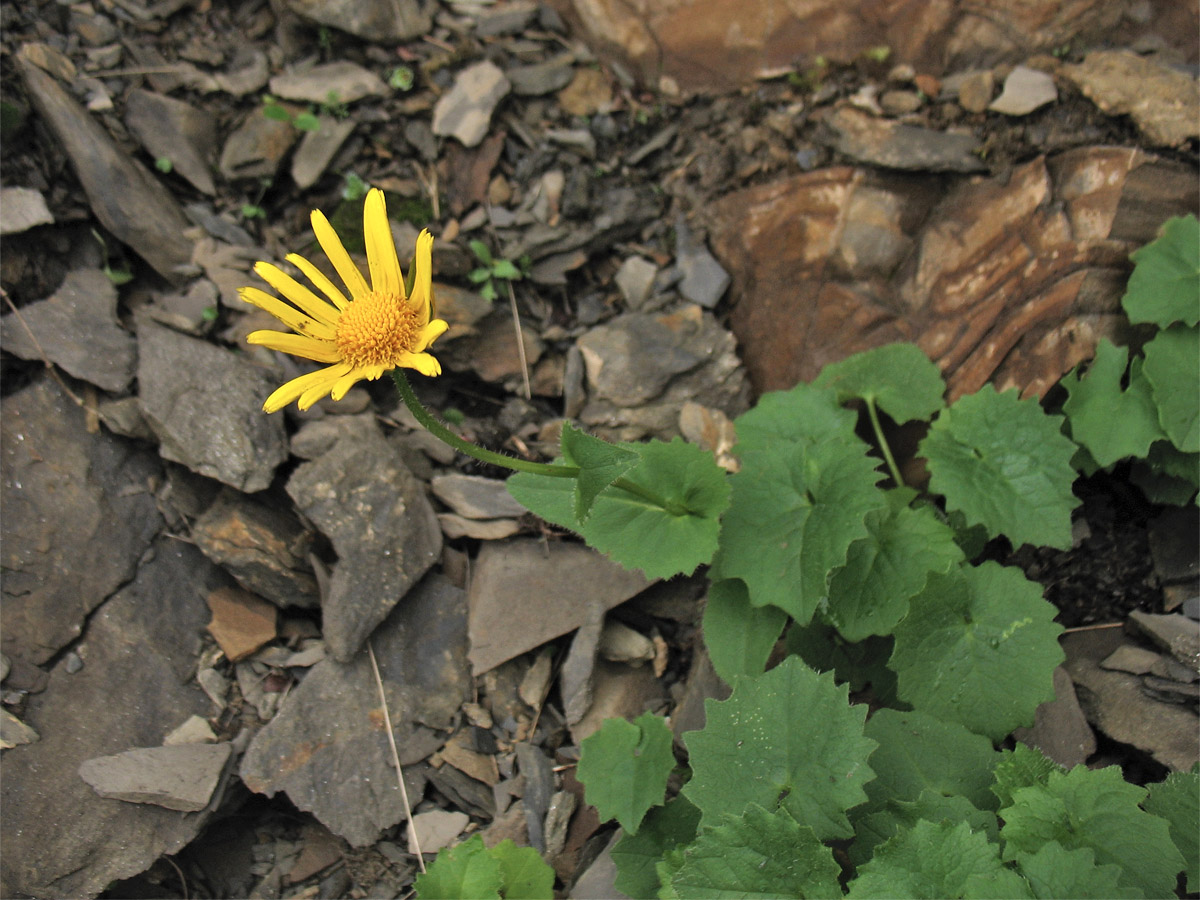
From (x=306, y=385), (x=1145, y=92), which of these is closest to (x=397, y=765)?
(x=306, y=385)

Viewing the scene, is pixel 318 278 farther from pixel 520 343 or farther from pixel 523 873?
pixel 523 873

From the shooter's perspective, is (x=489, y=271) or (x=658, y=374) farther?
(x=489, y=271)

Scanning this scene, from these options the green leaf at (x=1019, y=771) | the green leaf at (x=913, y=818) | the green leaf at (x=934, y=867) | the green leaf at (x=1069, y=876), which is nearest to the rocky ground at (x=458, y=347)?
the green leaf at (x=1019, y=771)

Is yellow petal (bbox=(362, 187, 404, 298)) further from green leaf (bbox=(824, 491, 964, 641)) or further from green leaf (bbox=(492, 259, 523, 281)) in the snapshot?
green leaf (bbox=(824, 491, 964, 641))

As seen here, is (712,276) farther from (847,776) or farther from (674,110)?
(847,776)

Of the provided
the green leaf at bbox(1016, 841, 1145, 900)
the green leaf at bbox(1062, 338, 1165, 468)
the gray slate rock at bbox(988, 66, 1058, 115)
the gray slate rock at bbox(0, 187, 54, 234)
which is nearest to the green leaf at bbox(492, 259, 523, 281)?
the gray slate rock at bbox(0, 187, 54, 234)

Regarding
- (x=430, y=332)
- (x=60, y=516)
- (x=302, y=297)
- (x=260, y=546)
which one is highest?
(x=430, y=332)
